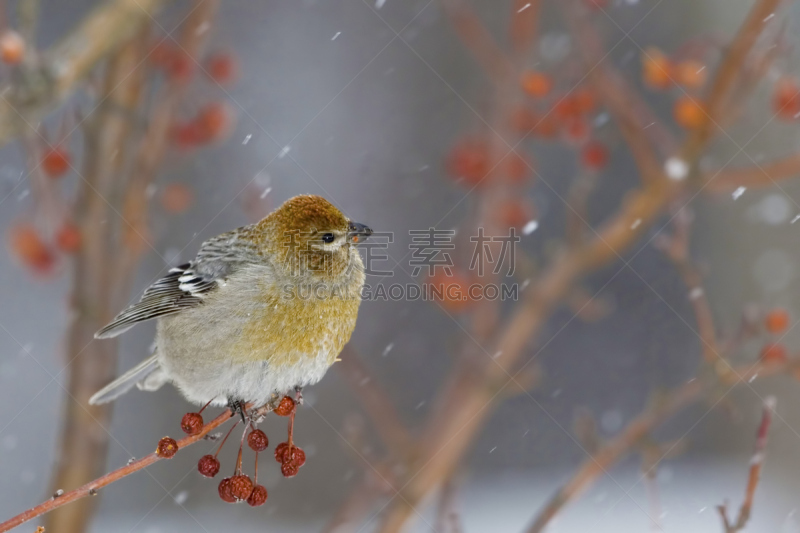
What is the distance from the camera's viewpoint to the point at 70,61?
9.99ft

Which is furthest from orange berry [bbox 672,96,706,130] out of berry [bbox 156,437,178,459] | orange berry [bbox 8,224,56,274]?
orange berry [bbox 8,224,56,274]

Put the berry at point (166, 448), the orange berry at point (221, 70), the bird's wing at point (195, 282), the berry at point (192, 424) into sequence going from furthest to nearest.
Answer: the orange berry at point (221, 70) < the bird's wing at point (195, 282) < the berry at point (192, 424) < the berry at point (166, 448)

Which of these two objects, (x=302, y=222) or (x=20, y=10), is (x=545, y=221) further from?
(x=20, y=10)

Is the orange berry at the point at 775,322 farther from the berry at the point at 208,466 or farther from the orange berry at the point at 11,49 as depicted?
the orange berry at the point at 11,49

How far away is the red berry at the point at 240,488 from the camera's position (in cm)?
231

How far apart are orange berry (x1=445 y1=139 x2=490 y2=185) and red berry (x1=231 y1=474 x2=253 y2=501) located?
111 inches

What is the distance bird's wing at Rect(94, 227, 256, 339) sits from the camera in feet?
10.3

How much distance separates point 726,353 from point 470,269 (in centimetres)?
168

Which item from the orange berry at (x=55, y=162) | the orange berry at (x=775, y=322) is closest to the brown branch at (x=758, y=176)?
the orange berry at (x=775, y=322)

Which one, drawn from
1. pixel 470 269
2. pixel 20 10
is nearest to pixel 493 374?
pixel 470 269

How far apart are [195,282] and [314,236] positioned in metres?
0.69

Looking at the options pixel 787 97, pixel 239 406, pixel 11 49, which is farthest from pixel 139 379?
pixel 787 97

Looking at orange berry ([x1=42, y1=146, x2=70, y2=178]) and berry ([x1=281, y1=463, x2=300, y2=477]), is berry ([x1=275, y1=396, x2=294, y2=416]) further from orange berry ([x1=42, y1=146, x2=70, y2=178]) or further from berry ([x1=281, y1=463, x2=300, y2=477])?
orange berry ([x1=42, y1=146, x2=70, y2=178])

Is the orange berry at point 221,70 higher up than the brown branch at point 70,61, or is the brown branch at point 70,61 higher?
the orange berry at point 221,70
